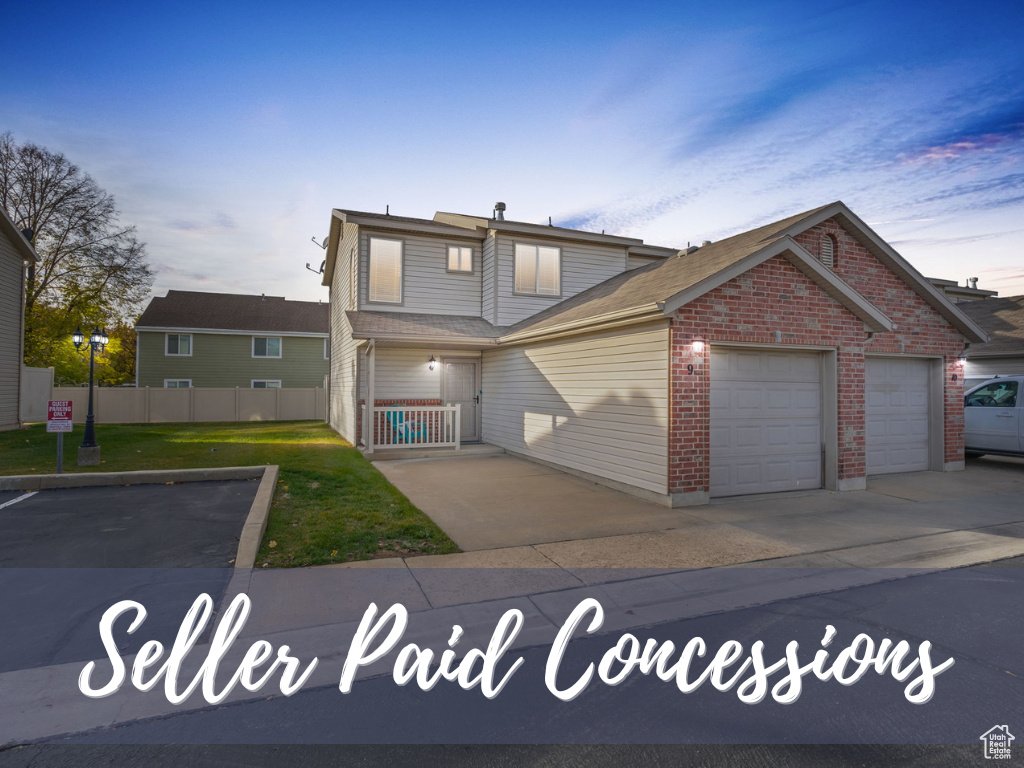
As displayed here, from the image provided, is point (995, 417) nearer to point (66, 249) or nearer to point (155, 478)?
point (155, 478)

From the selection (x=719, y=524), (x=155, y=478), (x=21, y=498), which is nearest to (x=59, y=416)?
(x=21, y=498)

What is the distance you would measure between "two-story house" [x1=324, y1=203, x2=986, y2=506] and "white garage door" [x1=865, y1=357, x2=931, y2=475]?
0.04 meters

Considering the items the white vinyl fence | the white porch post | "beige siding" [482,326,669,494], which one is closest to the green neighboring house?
the white vinyl fence

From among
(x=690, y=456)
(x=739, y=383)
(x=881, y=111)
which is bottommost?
(x=690, y=456)

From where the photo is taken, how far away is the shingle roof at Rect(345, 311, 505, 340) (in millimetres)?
13094

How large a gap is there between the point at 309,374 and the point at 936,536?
2962 cm

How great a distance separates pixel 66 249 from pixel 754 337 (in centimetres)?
2941

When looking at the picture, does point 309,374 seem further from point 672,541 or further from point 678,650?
point 678,650

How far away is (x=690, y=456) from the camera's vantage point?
8164mm

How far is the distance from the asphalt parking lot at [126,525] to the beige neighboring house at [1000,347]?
1648 cm

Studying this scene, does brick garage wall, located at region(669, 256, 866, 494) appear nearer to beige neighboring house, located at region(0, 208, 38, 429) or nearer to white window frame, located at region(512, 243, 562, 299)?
white window frame, located at region(512, 243, 562, 299)

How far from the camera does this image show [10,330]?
17.6 metres

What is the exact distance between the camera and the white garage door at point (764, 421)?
28.4 feet

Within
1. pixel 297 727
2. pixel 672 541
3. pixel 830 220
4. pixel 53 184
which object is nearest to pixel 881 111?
pixel 830 220
